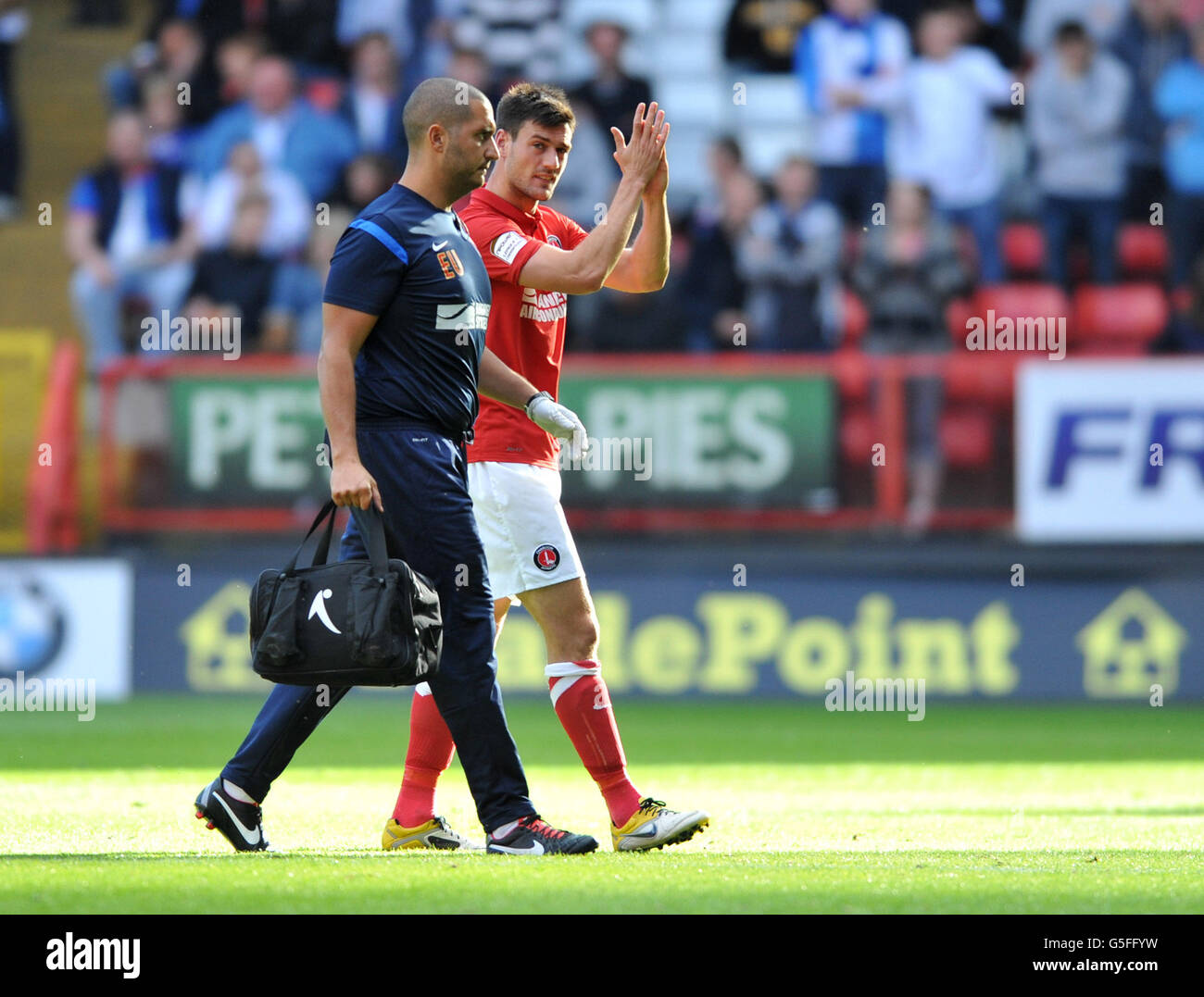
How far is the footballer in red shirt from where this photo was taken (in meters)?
6.45

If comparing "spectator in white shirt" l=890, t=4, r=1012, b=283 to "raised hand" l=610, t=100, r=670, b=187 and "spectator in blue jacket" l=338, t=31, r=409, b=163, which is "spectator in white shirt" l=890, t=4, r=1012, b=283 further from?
"raised hand" l=610, t=100, r=670, b=187

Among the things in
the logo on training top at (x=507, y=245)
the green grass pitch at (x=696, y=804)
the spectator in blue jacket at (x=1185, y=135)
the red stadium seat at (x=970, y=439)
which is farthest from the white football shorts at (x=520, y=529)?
the spectator in blue jacket at (x=1185, y=135)

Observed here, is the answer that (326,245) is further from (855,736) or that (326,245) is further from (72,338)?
(855,736)

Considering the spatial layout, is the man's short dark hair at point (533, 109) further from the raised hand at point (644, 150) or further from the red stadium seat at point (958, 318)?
the red stadium seat at point (958, 318)

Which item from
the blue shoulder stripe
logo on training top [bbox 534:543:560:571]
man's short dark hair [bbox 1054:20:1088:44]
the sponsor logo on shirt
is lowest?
logo on training top [bbox 534:543:560:571]

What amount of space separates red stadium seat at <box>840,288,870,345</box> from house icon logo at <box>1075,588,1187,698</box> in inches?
104

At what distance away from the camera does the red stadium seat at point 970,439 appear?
13156mm

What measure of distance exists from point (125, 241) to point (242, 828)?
9.89 meters

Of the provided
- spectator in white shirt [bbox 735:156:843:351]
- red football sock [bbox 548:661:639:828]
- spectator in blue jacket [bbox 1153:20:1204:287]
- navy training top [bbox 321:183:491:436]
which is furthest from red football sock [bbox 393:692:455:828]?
spectator in blue jacket [bbox 1153:20:1204:287]

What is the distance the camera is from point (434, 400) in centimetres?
614

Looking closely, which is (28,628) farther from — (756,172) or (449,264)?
(449,264)

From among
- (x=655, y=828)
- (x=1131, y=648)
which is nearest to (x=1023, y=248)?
(x=1131, y=648)

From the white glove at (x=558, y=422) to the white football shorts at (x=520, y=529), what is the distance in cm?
25
